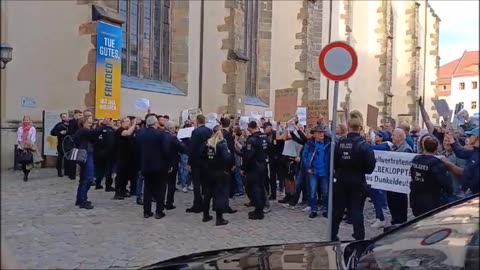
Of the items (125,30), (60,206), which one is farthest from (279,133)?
(125,30)

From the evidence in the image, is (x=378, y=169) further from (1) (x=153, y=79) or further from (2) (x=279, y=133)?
(1) (x=153, y=79)

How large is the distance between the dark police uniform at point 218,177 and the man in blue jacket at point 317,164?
1607mm

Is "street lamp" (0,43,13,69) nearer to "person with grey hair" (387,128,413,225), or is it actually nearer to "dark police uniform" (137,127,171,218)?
"dark police uniform" (137,127,171,218)

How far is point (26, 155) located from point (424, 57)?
41.9 meters

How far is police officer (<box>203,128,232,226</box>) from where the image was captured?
8.87 meters

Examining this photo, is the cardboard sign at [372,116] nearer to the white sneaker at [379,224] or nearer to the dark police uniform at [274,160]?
the dark police uniform at [274,160]

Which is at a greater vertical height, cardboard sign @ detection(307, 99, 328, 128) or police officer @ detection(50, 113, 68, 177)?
cardboard sign @ detection(307, 99, 328, 128)

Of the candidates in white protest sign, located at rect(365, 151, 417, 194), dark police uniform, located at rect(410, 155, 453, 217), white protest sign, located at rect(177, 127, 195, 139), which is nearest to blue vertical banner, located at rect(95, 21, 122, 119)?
white protest sign, located at rect(177, 127, 195, 139)

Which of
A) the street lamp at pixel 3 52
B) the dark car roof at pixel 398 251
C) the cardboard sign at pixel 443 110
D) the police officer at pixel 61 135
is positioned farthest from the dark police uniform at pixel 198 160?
the street lamp at pixel 3 52

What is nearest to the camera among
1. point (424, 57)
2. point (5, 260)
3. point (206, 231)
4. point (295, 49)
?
point (5, 260)

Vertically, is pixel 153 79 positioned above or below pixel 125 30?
below

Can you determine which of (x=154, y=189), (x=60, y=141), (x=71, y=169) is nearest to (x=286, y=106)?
(x=154, y=189)

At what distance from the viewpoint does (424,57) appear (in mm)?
47562

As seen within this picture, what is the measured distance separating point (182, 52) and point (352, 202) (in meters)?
13.6
